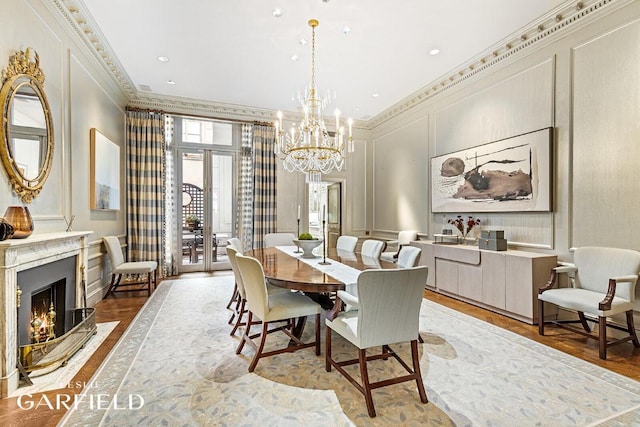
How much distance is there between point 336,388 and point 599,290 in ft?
8.99

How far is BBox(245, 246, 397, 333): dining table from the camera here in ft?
7.37

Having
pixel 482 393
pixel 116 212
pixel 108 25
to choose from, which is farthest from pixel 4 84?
pixel 482 393

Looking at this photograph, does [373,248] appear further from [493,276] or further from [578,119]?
[578,119]

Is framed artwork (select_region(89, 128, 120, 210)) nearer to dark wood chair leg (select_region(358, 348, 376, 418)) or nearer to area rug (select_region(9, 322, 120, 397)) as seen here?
area rug (select_region(9, 322, 120, 397))

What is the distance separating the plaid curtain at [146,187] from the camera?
17.8ft

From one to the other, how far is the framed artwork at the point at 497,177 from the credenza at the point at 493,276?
63cm

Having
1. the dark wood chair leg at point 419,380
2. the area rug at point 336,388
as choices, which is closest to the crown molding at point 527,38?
the area rug at point 336,388

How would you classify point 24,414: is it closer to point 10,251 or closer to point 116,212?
point 10,251

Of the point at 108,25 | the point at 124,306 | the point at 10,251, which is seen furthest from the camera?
the point at 124,306


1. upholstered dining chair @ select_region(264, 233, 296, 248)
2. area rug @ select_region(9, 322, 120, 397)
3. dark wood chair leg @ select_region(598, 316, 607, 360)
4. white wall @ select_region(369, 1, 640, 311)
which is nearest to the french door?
upholstered dining chair @ select_region(264, 233, 296, 248)

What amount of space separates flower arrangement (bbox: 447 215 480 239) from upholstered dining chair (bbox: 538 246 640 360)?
49.7 inches

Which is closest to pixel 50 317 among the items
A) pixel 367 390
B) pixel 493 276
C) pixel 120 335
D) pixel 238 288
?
pixel 120 335

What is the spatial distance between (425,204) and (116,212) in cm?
518

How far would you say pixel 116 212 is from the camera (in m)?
5.02
